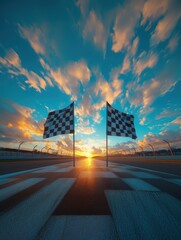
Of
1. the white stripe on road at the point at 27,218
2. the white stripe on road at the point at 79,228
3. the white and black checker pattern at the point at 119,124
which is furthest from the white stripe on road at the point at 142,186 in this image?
the white and black checker pattern at the point at 119,124

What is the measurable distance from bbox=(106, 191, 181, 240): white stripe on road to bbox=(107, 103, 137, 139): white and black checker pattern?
5.11 metres

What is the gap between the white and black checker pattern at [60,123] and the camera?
21.6 ft

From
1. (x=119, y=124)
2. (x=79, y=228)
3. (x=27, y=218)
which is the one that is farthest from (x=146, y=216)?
(x=119, y=124)

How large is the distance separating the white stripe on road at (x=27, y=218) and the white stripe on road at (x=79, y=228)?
0.08m

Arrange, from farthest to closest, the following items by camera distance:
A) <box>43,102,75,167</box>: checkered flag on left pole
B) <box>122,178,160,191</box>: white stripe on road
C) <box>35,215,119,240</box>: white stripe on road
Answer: <box>43,102,75,167</box>: checkered flag on left pole → <box>122,178,160,191</box>: white stripe on road → <box>35,215,119,240</box>: white stripe on road

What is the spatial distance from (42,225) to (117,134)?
20.0ft

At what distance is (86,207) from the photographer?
1189 millimetres

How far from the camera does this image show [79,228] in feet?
2.71

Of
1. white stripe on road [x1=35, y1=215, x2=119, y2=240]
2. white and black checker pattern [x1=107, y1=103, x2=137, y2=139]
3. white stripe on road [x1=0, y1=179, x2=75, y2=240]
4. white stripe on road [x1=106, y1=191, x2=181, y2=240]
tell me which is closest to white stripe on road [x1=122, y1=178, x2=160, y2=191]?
white stripe on road [x1=106, y1=191, x2=181, y2=240]

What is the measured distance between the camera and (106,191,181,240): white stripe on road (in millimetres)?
791

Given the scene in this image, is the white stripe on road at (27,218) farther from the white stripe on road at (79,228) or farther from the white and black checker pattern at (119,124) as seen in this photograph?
the white and black checker pattern at (119,124)

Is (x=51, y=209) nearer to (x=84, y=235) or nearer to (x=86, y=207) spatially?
(x=86, y=207)

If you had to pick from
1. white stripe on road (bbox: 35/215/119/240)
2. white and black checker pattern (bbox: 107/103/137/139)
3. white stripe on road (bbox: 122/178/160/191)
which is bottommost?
white stripe on road (bbox: 122/178/160/191)

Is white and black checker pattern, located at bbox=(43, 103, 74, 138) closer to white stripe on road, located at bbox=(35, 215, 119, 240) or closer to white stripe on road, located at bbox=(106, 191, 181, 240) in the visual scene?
white stripe on road, located at bbox=(106, 191, 181, 240)
